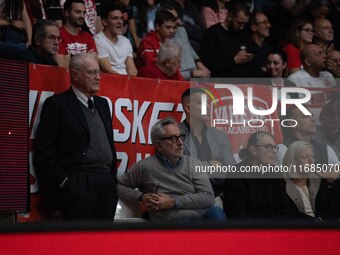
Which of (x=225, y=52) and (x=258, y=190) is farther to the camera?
(x=225, y=52)

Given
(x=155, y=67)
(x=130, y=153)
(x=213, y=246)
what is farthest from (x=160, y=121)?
(x=155, y=67)

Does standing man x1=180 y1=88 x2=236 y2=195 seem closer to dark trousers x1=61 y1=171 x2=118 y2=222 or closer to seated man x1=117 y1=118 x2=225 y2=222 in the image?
seated man x1=117 y1=118 x2=225 y2=222

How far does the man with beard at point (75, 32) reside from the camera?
25.8 ft

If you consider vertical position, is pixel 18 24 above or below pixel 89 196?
above

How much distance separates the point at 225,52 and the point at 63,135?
3263 millimetres

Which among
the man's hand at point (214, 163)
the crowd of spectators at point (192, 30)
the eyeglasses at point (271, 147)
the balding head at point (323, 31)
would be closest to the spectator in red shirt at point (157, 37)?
the crowd of spectators at point (192, 30)

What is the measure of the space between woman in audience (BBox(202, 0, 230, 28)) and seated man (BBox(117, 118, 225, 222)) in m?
4.38

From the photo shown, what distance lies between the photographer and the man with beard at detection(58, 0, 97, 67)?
7.85 metres

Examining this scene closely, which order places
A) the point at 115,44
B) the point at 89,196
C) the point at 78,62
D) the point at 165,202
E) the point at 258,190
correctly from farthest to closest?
the point at 115,44, the point at 78,62, the point at 89,196, the point at 165,202, the point at 258,190

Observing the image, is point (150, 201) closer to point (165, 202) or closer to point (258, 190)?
point (165, 202)

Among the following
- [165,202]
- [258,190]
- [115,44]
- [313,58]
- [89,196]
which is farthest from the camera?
[115,44]

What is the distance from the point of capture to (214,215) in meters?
5.00

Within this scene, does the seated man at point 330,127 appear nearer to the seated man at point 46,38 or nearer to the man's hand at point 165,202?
the man's hand at point 165,202

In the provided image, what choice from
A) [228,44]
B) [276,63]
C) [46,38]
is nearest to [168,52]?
[46,38]
